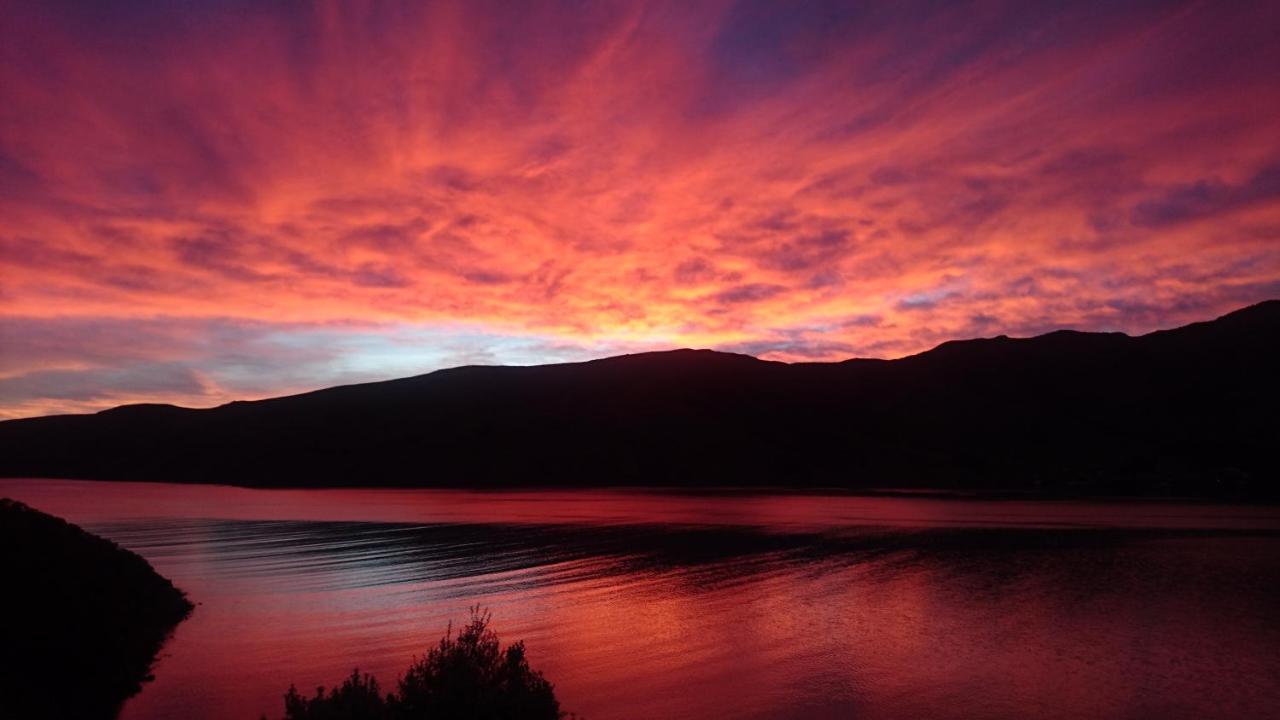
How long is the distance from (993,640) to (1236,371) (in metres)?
163

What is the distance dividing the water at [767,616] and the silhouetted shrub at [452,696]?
2522 mm

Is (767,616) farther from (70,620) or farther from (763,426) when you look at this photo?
(763,426)

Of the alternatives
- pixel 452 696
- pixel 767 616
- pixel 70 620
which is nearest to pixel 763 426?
pixel 767 616

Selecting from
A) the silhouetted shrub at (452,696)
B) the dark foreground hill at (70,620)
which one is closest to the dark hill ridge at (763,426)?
the dark foreground hill at (70,620)

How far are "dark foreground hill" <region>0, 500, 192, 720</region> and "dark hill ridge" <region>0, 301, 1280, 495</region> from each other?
367 ft

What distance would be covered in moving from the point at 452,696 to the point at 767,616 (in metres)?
12.7

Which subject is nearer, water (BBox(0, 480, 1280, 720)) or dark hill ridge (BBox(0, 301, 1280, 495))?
water (BBox(0, 480, 1280, 720))

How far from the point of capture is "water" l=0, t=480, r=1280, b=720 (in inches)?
567

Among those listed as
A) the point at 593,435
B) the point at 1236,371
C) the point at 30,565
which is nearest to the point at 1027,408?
the point at 1236,371

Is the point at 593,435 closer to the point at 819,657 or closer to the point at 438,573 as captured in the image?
the point at 438,573

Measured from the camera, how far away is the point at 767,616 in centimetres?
2127

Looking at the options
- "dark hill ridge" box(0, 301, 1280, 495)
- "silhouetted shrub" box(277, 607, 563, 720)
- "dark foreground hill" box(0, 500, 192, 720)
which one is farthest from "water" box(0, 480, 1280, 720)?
"dark hill ridge" box(0, 301, 1280, 495)

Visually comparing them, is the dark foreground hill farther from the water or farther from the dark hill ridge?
the dark hill ridge

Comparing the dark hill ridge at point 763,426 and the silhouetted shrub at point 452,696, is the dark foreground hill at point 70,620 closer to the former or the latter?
the silhouetted shrub at point 452,696
